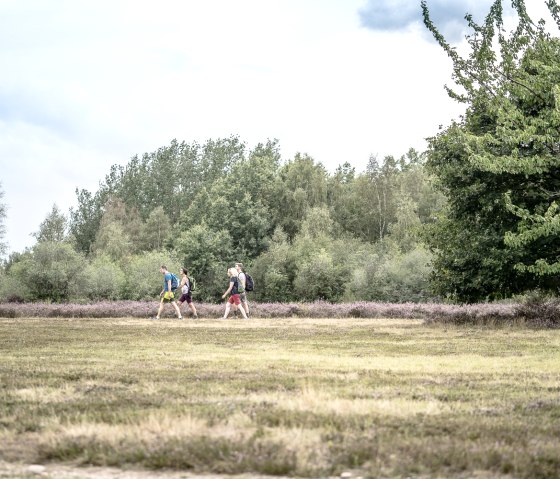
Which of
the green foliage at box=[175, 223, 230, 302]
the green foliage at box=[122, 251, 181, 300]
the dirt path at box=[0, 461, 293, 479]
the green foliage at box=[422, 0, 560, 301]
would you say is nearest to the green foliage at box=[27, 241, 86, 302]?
the green foliage at box=[122, 251, 181, 300]

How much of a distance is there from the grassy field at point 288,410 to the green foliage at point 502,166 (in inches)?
377

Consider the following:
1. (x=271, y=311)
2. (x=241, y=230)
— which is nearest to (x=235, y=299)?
(x=271, y=311)

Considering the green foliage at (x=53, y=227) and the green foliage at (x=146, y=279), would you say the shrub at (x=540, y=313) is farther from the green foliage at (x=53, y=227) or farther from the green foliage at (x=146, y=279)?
the green foliage at (x=53, y=227)

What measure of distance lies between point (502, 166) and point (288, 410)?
59.7 ft

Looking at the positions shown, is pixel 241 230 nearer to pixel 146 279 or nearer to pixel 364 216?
pixel 364 216

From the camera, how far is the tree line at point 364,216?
2680 centimetres

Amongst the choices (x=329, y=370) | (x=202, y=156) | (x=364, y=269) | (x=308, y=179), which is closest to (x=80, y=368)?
(x=329, y=370)

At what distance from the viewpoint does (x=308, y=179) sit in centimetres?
10256

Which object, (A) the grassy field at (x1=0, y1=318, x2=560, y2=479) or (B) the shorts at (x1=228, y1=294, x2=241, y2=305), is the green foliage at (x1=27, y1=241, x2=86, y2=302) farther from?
(A) the grassy field at (x1=0, y1=318, x2=560, y2=479)

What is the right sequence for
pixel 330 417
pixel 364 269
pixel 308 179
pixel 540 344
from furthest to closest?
pixel 308 179 < pixel 364 269 < pixel 540 344 < pixel 330 417

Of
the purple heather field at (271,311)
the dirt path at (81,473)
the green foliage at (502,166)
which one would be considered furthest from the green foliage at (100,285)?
the dirt path at (81,473)

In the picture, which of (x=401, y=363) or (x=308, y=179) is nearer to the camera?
(x=401, y=363)

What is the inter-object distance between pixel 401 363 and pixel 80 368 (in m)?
5.47

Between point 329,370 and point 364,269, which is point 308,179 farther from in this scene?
point 329,370
